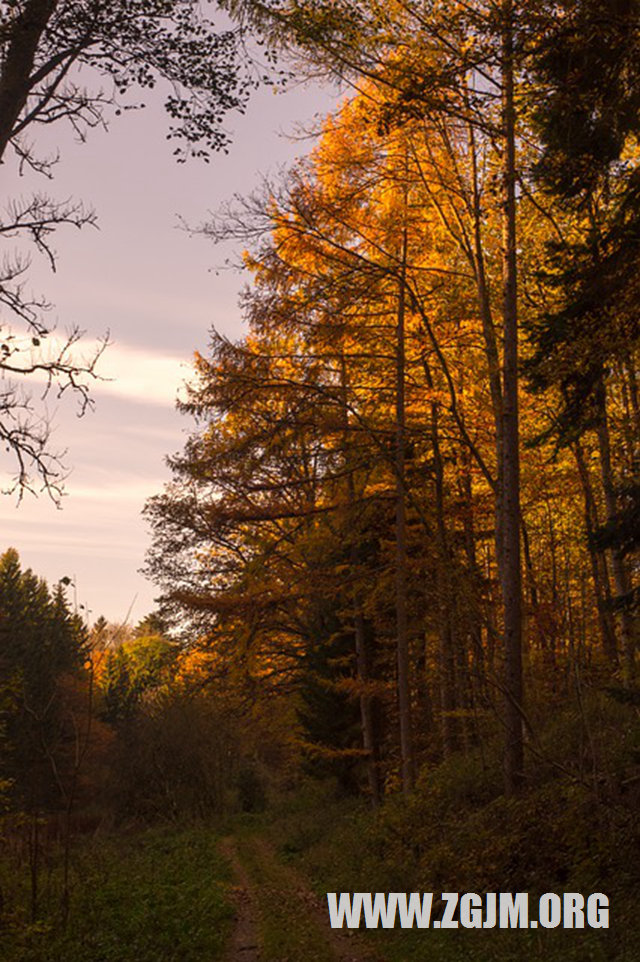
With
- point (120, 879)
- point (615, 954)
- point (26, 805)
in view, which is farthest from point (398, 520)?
point (26, 805)

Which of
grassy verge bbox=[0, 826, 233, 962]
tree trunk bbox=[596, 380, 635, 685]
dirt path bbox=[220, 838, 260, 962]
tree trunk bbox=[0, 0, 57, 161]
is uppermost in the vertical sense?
tree trunk bbox=[0, 0, 57, 161]

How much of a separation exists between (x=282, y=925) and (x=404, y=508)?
7783 millimetres

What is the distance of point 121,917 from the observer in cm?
1022

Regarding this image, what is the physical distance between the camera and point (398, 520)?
51.2 ft

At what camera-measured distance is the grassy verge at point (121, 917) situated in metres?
8.55

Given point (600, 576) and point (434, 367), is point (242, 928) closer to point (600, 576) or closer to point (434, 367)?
point (434, 367)

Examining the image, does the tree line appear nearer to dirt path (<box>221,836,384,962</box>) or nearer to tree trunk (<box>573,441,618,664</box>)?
tree trunk (<box>573,441,618,664</box>)

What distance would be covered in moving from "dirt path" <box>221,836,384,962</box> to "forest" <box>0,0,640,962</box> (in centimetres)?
9

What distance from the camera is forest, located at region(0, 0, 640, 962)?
8.57 m

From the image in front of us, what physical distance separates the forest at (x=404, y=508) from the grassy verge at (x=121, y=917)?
70 mm

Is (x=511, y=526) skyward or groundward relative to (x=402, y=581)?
skyward

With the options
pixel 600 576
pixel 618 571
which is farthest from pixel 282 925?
pixel 600 576

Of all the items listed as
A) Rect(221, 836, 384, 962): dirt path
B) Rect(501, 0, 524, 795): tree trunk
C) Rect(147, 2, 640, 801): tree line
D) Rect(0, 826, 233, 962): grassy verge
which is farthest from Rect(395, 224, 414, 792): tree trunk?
Rect(0, 826, 233, 962): grassy verge

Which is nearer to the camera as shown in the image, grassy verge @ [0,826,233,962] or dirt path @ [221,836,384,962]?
grassy verge @ [0,826,233,962]
